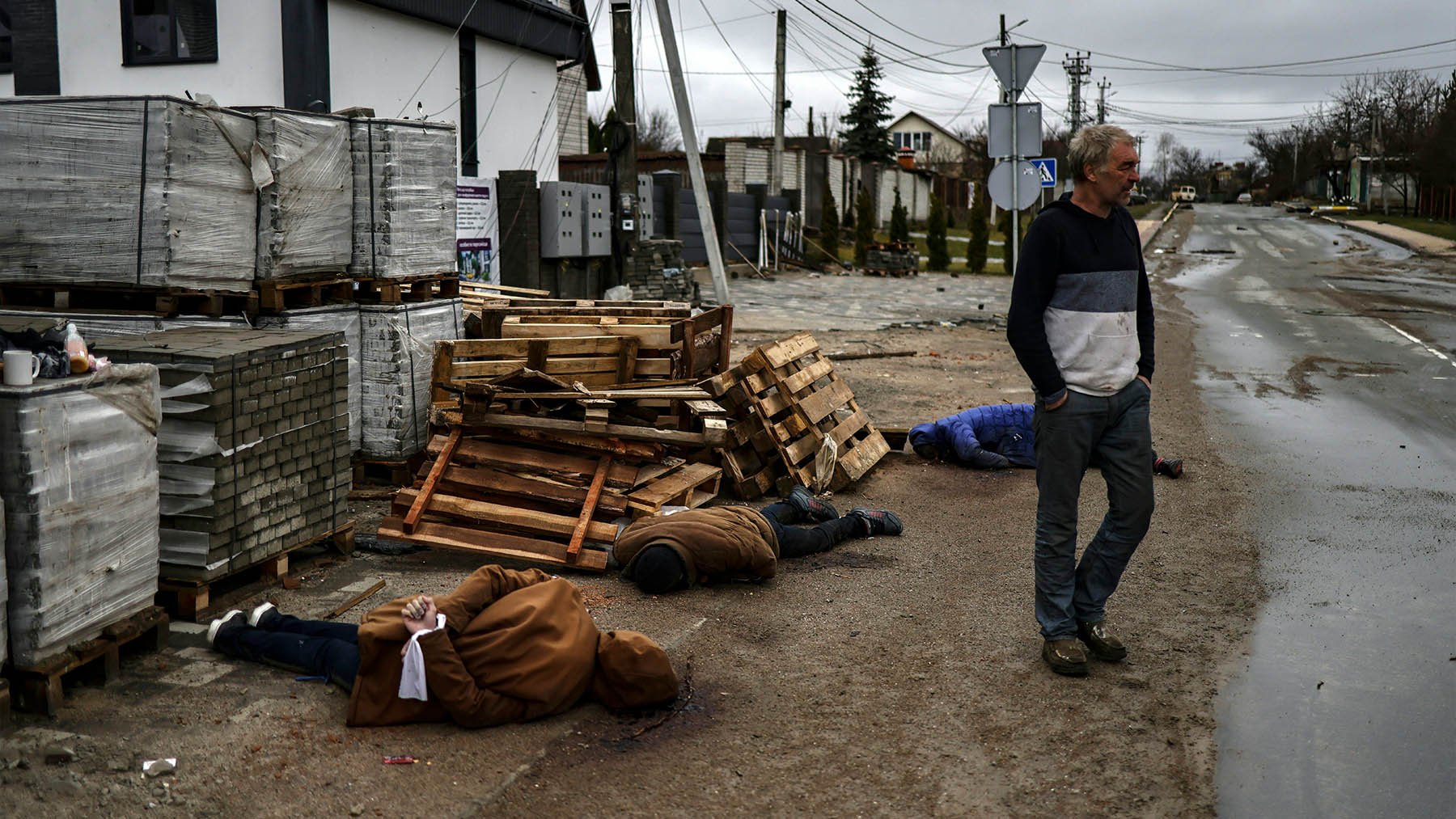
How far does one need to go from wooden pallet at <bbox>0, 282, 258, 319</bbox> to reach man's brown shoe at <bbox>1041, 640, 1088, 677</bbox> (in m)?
4.90

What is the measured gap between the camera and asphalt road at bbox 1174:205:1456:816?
4055mm

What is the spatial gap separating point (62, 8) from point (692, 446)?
13.7 metres

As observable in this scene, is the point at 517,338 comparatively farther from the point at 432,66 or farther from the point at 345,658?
the point at 432,66

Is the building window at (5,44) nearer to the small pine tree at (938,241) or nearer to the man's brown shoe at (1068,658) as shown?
the man's brown shoe at (1068,658)

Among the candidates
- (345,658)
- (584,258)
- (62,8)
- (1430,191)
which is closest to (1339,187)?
(1430,191)

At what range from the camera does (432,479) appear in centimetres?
681

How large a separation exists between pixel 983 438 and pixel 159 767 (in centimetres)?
673

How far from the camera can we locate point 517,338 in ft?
26.8

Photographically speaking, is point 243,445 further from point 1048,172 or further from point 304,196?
point 1048,172

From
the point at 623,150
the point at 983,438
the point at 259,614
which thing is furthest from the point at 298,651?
the point at 623,150

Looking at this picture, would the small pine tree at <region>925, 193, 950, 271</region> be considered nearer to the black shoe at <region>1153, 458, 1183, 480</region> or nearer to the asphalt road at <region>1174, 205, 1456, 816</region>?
the asphalt road at <region>1174, 205, 1456, 816</region>

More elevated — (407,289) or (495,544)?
(407,289)

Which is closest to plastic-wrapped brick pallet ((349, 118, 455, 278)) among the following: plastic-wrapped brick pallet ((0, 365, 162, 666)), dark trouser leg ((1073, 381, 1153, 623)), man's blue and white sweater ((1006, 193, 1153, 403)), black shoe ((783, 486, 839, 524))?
black shoe ((783, 486, 839, 524))

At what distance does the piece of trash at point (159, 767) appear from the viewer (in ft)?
12.7
